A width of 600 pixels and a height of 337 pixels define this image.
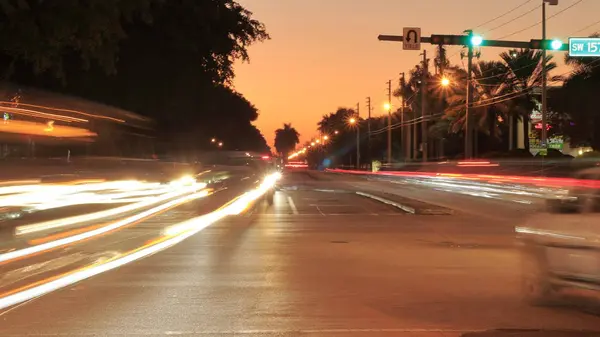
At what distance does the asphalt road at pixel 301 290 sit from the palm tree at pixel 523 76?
44.0 meters

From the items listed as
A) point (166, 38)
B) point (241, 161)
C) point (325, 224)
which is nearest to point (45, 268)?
point (325, 224)

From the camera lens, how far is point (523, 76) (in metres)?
59.2

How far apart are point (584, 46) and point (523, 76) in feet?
131

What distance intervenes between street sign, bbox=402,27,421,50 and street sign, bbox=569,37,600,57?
496 cm

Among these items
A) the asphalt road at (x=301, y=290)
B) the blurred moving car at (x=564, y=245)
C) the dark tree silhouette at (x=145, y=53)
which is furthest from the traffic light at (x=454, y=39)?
the blurred moving car at (x=564, y=245)

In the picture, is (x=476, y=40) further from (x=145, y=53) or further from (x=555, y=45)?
(x=145, y=53)

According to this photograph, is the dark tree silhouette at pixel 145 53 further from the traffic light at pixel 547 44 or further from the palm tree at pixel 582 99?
the palm tree at pixel 582 99

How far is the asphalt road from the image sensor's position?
7398 mm

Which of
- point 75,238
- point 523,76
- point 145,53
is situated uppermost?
point 523,76

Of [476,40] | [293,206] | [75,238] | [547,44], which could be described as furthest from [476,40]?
[75,238]

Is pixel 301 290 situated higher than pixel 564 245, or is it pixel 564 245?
pixel 564 245

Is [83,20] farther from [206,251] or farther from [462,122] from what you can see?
[462,122]

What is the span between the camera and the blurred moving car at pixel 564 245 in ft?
24.3

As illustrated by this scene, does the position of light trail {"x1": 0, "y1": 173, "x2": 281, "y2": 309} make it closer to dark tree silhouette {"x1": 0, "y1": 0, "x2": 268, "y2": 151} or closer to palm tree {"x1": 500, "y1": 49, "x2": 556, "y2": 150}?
dark tree silhouette {"x1": 0, "y1": 0, "x2": 268, "y2": 151}
